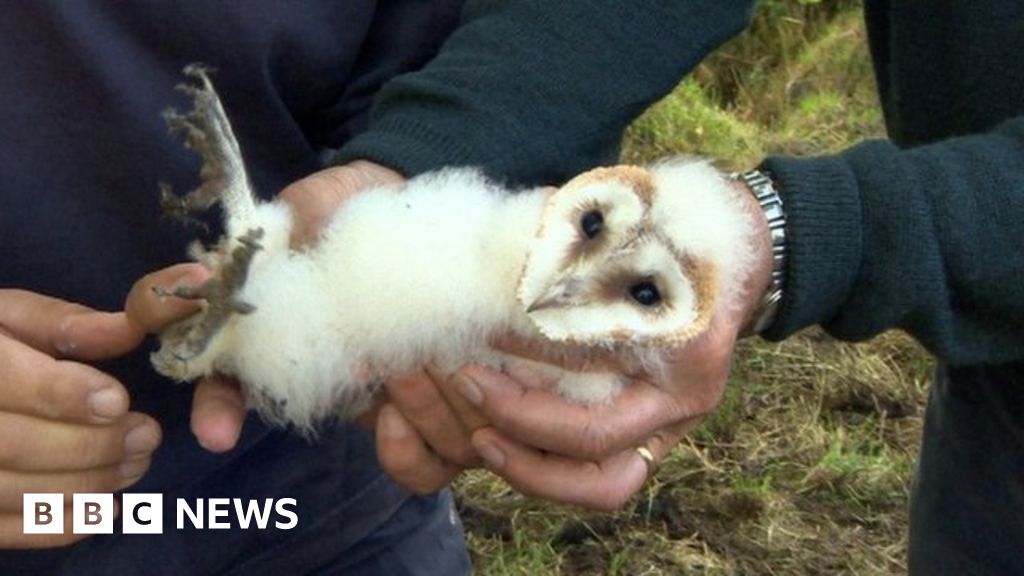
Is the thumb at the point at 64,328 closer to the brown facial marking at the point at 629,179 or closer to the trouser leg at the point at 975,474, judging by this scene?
the brown facial marking at the point at 629,179

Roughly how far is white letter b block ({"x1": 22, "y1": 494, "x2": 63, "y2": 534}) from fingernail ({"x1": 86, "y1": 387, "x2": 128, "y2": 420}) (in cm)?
9

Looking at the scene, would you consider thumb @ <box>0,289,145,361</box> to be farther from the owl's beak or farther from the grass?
the grass

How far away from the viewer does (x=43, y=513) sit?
3.66ft

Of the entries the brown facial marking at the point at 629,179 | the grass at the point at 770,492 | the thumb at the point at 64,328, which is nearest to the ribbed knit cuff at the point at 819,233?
the brown facial marking at the point at 629,179

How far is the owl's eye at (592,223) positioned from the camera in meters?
0.99

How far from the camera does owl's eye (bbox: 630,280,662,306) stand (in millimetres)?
988

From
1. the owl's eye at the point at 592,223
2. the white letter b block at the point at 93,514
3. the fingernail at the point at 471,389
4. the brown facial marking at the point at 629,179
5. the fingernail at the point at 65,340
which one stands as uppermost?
the brown facial marking at the point at 629,179

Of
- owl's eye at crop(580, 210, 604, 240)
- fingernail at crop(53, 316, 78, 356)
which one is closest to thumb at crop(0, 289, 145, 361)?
fingernail at crop(53, 316, 78, 356)

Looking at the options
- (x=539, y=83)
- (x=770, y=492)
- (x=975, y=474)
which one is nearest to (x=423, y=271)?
(x=539, y=83)

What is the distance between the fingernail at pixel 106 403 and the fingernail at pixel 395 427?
0.66 feet

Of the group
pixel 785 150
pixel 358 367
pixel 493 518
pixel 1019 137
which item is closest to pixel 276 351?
pixel 358 367

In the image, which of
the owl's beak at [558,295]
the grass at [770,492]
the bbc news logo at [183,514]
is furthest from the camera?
the grass at [770,492]

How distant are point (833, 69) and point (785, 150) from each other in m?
0.63

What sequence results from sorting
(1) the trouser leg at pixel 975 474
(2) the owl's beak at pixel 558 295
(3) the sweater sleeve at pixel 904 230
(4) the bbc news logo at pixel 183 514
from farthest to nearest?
(1) the trouser leg at pixel 975 474
(4) the bbc news logo at pixel 183 514
(3) the sweater sleeve at pixel 904 230
(2) the owl's beak at pixel 558 295
